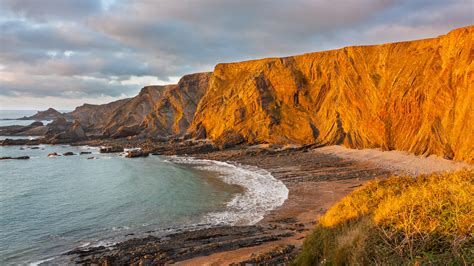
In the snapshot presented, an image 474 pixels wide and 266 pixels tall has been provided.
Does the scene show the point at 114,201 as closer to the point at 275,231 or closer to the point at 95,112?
the point at 275,231

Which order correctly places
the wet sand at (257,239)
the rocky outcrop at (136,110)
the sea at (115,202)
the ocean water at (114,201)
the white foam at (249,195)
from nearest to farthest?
the wet sand at (257,239) → the sea at (115,202) → the ocean water at (114,201) → the white foam at (249,195) → the rocky outcrop at (136,110)

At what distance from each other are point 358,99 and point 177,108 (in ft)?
191

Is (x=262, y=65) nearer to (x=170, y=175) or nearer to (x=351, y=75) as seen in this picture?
(x=351, y=75)

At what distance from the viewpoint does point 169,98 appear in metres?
97.8

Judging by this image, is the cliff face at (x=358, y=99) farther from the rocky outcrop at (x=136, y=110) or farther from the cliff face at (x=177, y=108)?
the rocky outcrop at (x=136, y=110)

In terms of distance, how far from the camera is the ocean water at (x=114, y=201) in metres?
20.3

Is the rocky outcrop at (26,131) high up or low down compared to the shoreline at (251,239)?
up

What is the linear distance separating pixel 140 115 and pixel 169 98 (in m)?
16.7

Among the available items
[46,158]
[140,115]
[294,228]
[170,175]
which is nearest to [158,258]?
[294,228]

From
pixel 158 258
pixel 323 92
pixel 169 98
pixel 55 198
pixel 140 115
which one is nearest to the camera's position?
pixel 158 258

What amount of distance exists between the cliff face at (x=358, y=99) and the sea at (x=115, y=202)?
17.1 m

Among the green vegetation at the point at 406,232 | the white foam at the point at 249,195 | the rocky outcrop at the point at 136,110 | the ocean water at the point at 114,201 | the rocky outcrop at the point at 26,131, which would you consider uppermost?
the rocky outcrop at the point at 136,110

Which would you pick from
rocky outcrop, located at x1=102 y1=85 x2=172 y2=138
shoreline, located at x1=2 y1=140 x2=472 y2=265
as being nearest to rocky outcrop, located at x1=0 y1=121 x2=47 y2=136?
rocky outcrop, located at x1=102 y1=85 x2=172 y2=138

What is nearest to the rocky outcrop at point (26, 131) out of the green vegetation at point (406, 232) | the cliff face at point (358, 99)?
the cliff face at point (358, 99)
